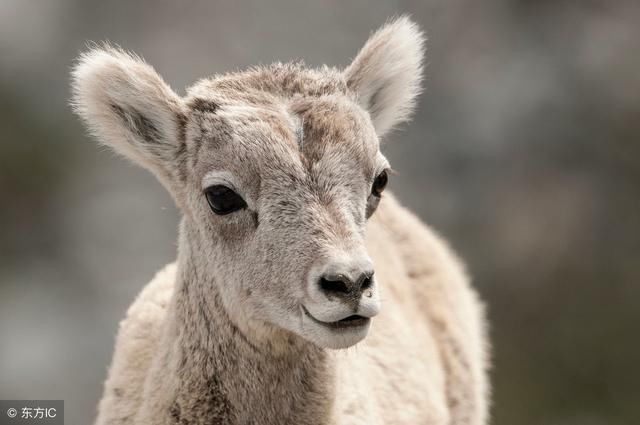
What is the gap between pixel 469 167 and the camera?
1950 cm

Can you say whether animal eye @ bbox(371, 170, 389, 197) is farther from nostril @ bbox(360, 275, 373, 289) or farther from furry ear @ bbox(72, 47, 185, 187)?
furry ear @ bbox(72, 47, 185, 187)

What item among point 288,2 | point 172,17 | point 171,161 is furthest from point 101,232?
point 171,161

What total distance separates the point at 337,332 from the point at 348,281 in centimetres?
37

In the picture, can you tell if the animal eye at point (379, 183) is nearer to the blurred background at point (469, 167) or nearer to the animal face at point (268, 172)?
the animal face at point (268, 172)

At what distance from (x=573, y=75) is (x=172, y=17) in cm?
778

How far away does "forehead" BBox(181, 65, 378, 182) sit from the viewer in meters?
6.11

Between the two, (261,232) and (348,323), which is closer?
(348,323)

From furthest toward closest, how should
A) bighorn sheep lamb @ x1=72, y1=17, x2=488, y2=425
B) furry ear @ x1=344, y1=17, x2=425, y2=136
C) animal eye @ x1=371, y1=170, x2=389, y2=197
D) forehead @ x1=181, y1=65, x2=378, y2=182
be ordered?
furry ear @ x1=344, y1=17, x2=425, y2=136
animal eye @ x1=371, y1=170, x2=389, y2=197
forehead @ x1=181, y1=65, x2=378, y2=182
bighorn sheep lamb @ x1=72, y1=17, x2=488, y2=425

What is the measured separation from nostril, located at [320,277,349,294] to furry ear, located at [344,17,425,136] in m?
2.04

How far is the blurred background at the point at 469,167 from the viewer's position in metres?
17.7

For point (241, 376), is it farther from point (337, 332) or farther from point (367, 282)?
point (367, 282)

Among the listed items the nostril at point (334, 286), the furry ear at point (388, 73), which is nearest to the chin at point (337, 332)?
the nostril at point (334, 286)
